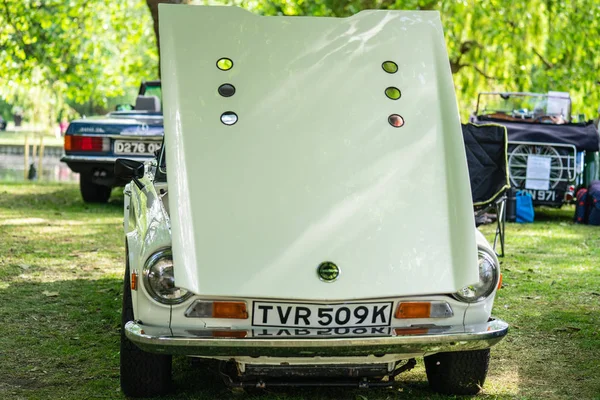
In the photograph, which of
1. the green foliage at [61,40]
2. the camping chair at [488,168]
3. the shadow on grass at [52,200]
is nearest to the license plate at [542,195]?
the camping chair at [488,168]

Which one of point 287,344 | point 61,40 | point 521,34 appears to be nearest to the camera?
point 287,344

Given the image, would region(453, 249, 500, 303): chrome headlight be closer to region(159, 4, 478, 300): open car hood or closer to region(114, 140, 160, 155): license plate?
region(159, 4, 478, 300): open car hood

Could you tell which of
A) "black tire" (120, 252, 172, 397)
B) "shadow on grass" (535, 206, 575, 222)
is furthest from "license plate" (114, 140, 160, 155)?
"black tire" (120, 252, 172, 397)

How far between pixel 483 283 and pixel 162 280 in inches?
59.9

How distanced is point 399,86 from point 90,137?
8.41 m

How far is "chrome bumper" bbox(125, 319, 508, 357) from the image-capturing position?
4027 millimetres

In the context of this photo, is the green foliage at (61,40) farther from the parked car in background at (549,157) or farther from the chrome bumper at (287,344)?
the chrome bumper at (287,344)

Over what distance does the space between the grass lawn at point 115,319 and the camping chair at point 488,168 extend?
2.08ft

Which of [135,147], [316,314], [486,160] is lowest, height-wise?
[316,314]

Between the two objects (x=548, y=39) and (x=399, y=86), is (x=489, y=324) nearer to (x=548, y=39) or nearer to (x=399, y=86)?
(x=399, y=86)

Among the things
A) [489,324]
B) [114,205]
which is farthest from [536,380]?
[114,205]

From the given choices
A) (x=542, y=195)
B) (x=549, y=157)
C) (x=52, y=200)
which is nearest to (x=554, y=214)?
(x=542, y=195)

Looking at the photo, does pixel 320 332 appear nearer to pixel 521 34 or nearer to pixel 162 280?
pixel 162 280

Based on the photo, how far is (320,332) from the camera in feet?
13.7
